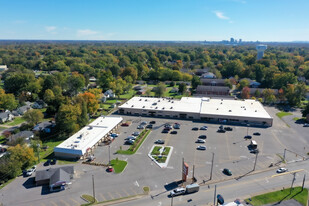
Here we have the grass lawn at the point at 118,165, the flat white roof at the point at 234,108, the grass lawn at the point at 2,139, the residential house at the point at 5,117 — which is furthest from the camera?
the flat white roof at the point at 234,108

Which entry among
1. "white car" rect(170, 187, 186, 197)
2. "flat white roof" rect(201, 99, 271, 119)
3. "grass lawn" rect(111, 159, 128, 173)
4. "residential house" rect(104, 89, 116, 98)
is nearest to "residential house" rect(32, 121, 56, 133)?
"grass lawn" rect(111, 159, 128, 173)

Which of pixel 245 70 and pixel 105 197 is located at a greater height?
pixel 245 70

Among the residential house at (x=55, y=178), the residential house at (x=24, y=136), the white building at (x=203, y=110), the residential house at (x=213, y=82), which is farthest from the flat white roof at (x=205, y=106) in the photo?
the residential house at (x=55, y=178)

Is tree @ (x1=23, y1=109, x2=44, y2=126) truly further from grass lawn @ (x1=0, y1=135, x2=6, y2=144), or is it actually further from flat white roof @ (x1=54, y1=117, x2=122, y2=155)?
flat white roof @ (x1=54, y1=117, x2=122, y2=155)

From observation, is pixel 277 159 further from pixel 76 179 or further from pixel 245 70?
pixel 245 70

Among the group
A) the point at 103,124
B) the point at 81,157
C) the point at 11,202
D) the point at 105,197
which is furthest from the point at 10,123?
the point at 105,197

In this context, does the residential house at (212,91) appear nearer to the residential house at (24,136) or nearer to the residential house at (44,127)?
the residential house at (44,127)
